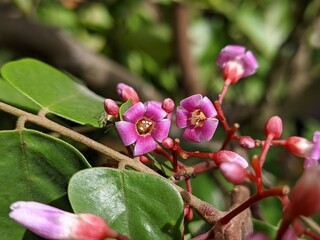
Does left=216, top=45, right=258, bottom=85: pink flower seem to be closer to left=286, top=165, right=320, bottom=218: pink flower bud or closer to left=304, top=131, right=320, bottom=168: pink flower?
left=304, top=131, right=320, bottom=168: pink flower

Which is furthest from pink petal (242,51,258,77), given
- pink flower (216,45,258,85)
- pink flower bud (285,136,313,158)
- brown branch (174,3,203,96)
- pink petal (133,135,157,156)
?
brown branch (174,3,203,96)

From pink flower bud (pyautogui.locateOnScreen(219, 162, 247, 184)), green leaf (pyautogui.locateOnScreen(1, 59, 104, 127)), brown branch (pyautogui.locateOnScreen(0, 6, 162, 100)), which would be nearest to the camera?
pink flower bud (pyautogui.locateOnScreen(219, 162, 247, 184))

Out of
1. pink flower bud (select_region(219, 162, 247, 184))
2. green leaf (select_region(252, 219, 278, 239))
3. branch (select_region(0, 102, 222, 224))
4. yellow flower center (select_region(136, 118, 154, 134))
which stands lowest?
green leaf (select_region(252, 219, 278, 239))

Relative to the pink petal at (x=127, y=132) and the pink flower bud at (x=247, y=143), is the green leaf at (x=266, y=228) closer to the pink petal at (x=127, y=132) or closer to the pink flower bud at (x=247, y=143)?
the pink flower bud at (x=247, y=143)

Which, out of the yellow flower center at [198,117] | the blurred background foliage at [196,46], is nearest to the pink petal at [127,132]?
the yellow flower center at [198,117]

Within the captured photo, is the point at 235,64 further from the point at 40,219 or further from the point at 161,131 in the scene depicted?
the point at 40,219

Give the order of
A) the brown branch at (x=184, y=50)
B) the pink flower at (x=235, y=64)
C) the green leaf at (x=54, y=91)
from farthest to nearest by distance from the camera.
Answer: the brown branch at (x=184, y=50)
the pink flower at (x=235, y=64)
the green leaf at (x=54, y=91)

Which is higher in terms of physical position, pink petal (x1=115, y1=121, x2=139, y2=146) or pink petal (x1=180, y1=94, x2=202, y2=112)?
pink petal (x1=180, y1=94, x2=202, y2=112)
